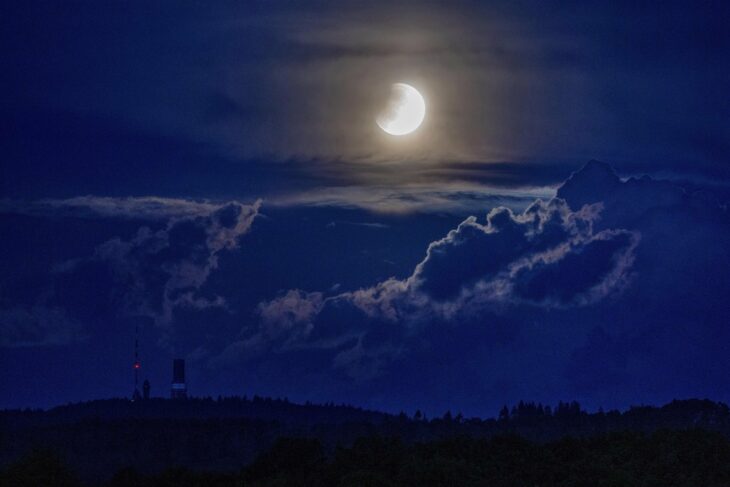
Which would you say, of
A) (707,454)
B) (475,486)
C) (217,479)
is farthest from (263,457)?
(707,454)

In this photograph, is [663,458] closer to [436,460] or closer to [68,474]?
[436,460]

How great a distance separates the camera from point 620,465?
13825cm

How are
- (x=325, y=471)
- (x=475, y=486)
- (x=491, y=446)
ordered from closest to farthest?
(x=475, y=486) → (x=325, y=471) → (x=491, y=446)

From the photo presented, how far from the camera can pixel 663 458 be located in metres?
138

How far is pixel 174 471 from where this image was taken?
145250 mm

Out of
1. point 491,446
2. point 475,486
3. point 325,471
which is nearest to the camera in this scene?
point 475,486

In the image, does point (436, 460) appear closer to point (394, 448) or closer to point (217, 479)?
point (394, 448)

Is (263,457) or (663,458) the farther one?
(263,457)

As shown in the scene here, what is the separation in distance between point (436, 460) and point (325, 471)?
11.7 meters

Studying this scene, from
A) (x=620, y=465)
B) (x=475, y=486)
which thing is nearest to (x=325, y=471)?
(x=475, y=486)

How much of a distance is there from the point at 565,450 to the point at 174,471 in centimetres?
3817

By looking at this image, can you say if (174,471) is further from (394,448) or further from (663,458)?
(663,458)

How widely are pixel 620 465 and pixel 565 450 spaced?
8.85 meters

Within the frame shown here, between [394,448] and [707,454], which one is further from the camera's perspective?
[394,448]
